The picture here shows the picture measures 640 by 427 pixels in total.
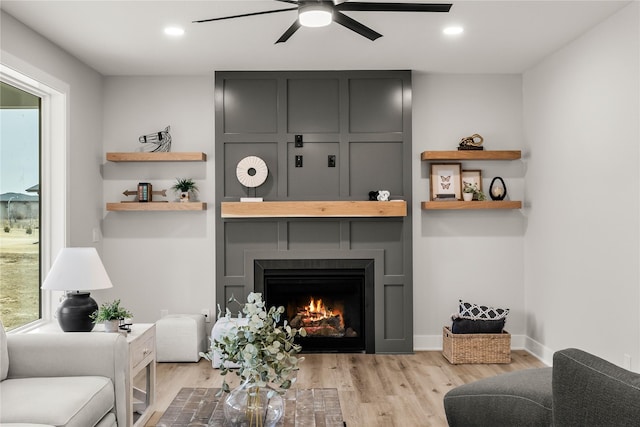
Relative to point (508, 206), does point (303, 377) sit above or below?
below

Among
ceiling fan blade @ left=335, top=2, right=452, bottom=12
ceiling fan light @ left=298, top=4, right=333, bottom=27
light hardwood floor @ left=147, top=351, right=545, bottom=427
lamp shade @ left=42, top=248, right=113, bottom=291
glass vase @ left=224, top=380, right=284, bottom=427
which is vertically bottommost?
light hardwood floor @ left=147, top=351, right=545, bottom=427

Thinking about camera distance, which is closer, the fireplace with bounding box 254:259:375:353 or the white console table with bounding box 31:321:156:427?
the white console table with bounding box 31:321:156:427

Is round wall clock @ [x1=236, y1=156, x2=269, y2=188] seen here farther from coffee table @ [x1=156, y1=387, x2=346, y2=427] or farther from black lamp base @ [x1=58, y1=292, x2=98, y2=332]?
coffee table @ [x1=156, y1=387, x2=346, y2=427]

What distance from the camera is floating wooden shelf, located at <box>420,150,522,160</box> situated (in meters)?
5.12

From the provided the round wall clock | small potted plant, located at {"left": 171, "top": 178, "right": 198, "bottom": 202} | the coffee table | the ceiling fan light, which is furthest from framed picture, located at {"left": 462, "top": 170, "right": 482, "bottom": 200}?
the coffee table

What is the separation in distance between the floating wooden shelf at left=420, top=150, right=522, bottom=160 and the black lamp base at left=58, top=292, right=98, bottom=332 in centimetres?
321

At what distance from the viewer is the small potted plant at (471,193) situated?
16.9ft

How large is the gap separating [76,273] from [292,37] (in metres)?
2.28

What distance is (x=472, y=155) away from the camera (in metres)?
5.13

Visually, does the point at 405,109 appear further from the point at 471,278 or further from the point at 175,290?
the point at 175,290

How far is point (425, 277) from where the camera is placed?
17.5 feet

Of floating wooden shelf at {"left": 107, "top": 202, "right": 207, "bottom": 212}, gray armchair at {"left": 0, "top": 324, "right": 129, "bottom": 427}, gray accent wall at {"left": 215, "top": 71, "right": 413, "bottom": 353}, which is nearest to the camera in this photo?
gray armchair at {"left": 0, "top": 324, "right": 129, "bottom": 427}

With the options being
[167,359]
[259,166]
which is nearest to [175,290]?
[167,359]

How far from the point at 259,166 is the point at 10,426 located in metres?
3.23
